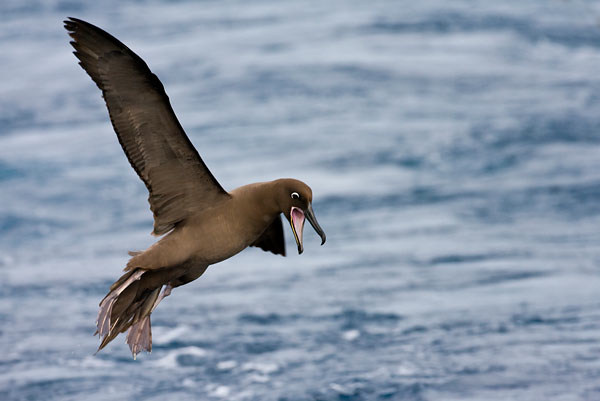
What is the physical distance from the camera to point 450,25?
40062mm

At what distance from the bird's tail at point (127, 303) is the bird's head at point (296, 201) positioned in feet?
3.35

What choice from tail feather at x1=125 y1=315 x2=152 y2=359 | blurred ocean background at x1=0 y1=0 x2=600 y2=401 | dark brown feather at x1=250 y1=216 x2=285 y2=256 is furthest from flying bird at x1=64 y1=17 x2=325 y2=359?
blurred ocean background at x1=0 y1=0 x2=600 y2=401

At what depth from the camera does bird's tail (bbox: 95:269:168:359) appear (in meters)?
7.17

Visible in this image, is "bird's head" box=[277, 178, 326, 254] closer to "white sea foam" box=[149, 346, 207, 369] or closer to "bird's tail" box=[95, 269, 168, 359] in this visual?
"bird's tail" box=[95, 269, 168, 359]

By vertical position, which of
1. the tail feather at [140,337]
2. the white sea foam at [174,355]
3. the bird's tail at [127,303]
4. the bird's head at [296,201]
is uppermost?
the bird's head at [296,201]

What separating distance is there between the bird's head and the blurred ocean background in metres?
16.3

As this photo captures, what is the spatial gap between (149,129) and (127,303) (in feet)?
4.03

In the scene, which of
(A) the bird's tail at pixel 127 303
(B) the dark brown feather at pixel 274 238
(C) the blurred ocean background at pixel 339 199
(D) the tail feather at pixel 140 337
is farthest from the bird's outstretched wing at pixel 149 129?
(C) the blurred ocean background at pixel 339 199

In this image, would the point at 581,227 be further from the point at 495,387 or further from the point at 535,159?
the point at 495,387

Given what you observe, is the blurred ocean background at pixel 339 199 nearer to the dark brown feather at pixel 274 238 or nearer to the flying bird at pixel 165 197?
the dark brown feather at pixel 274 238

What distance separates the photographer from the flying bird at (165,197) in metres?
7.19

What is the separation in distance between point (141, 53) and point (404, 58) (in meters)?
9.32

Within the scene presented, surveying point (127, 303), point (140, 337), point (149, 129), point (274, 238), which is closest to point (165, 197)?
point (149, 129)

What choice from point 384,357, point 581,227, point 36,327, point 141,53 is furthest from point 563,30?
point 36,327
